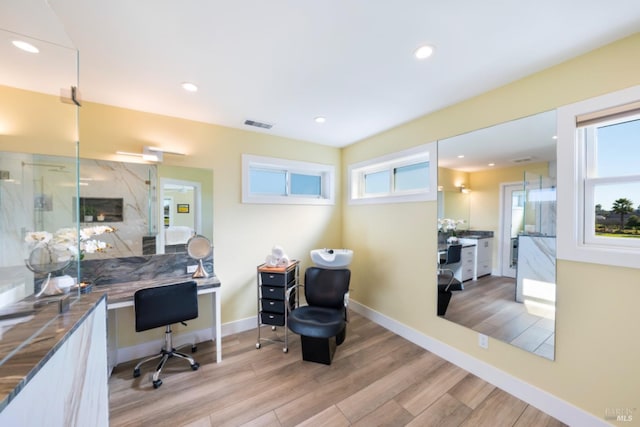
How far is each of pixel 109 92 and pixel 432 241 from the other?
3454mm

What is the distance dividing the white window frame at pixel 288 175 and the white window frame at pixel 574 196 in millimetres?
2601

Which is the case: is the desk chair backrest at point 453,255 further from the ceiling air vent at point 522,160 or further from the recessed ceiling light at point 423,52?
the recessed ceiling light at point 423,52

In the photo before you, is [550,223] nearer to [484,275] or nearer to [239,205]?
[484,275]

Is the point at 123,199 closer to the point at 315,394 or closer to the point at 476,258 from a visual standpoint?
the point at 315,394

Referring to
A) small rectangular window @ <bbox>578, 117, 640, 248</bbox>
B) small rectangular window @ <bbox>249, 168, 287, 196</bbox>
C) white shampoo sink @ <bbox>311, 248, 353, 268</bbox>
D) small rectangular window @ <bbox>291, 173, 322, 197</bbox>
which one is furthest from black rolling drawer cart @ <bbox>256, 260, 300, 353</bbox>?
small rectangular window @ <bbox>578, 117, 640, 248</bbox>

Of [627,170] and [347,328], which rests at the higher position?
[627,170]

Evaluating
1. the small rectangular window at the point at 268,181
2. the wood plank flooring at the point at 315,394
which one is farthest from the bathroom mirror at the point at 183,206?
the wood plank flooring at the point at 315,394

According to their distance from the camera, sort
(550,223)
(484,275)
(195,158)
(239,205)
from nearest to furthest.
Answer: (550,223), (484,275), (195,158), (239,205)

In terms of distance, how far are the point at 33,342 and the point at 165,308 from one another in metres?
1.31

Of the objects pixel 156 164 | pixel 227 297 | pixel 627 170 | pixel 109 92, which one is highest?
pixel 109 92

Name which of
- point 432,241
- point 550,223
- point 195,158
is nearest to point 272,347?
point 432,241

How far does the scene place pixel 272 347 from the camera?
2.62 meters

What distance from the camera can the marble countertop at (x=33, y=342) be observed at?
671 millimetres

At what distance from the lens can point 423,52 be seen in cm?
161
